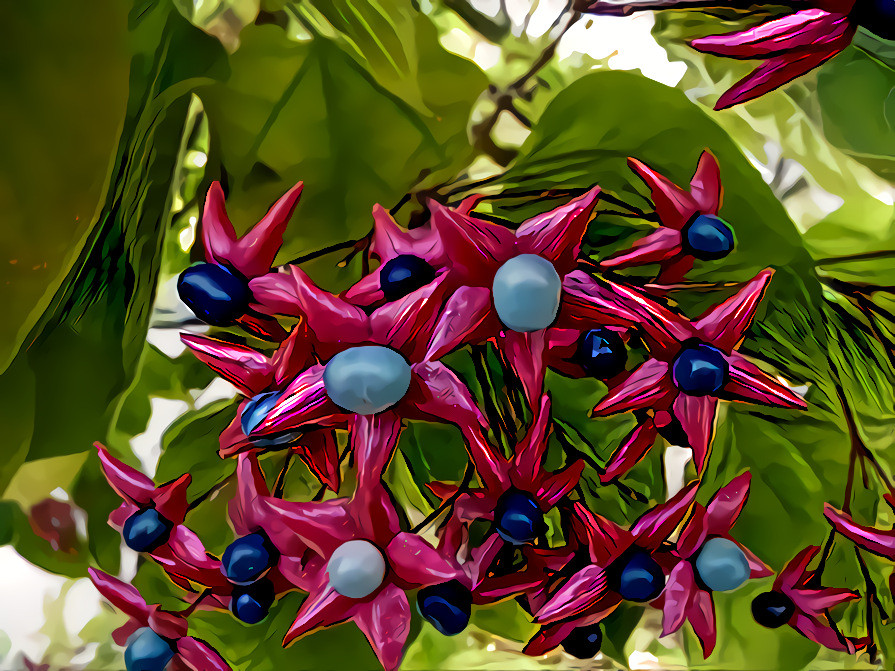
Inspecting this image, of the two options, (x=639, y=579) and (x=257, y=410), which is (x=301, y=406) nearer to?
(x=257, y=410)

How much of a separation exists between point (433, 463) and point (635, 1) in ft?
0.64

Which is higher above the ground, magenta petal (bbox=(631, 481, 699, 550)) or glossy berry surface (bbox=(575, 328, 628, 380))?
glossy berry surface (bbox=(575, 328, 628, 380))

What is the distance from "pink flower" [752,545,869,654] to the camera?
0.78 feet

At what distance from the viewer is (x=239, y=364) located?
0.17m

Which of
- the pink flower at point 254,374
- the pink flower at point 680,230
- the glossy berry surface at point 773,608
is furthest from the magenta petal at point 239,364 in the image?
the glossy berry surface at point 773,608

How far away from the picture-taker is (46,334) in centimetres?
27

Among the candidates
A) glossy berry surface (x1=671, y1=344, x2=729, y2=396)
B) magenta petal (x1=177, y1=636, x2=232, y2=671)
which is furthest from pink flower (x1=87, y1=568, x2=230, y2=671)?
glossy berry surface (x1=671, y1=344, x2=729, y2=396)

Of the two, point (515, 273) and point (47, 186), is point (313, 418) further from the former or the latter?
point (47, 186)

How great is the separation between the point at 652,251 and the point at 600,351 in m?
0.04

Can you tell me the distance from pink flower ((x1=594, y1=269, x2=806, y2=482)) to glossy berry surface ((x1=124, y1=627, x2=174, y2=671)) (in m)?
0.18

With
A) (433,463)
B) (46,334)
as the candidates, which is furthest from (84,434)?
(433,463)

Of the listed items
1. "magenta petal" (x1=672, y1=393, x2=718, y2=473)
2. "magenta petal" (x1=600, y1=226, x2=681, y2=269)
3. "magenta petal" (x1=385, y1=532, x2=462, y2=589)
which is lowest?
"magenta petal" (x1=385, y1=532, x2=462, y2=589)

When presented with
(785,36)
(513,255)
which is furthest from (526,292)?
(785,36)

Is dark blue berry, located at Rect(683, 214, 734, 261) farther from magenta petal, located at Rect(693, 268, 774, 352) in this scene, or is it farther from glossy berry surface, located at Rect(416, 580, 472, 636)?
glossy berry surface, located at Rect(416, 580, 472, 636)
